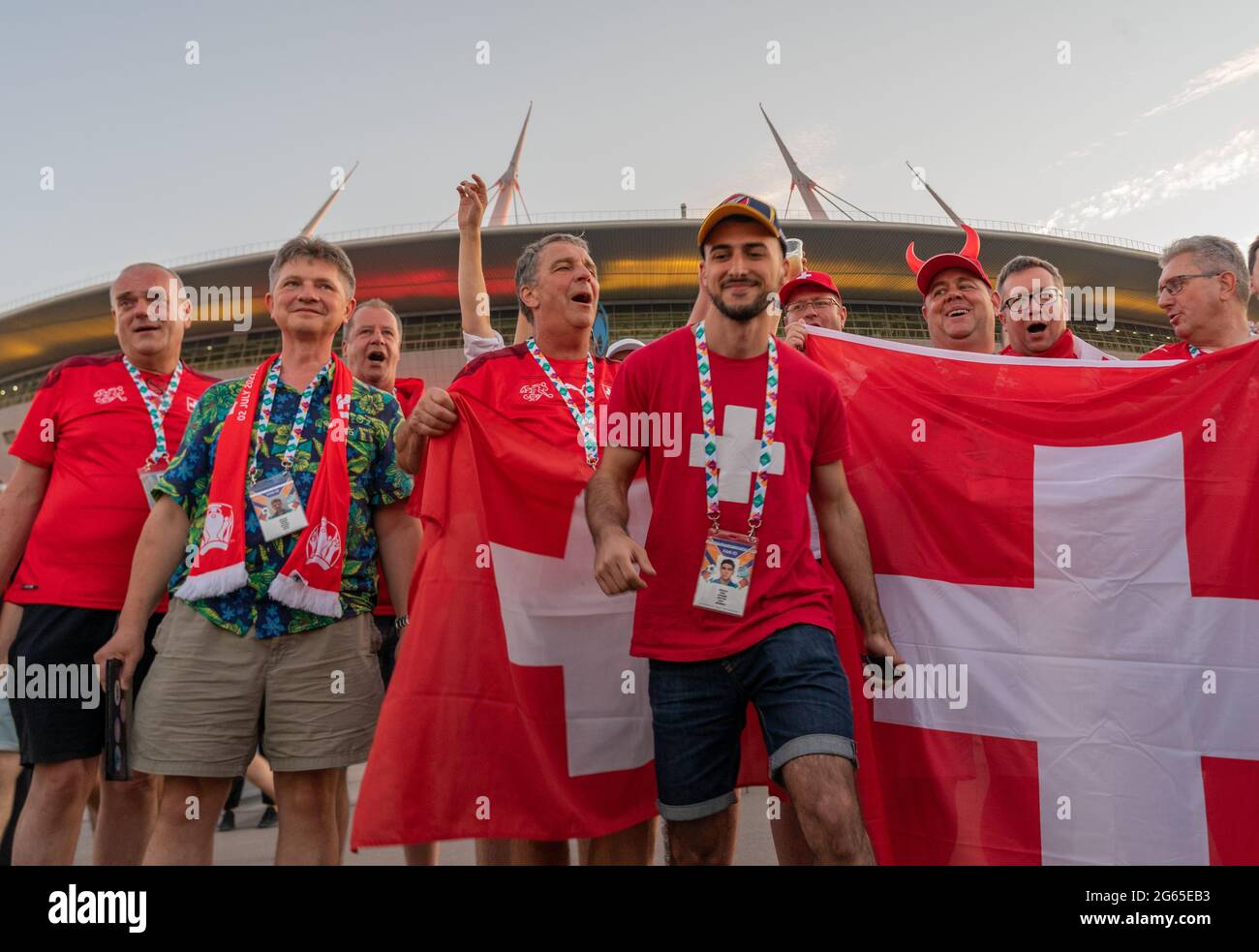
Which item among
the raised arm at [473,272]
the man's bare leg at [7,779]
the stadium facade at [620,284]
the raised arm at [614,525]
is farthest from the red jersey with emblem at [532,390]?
the stadium facade at [620,284]

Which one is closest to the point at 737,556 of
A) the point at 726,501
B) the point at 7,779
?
the point at 726,501

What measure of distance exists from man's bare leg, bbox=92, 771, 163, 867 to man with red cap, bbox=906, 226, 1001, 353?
10.8 ft

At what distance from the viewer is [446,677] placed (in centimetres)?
272

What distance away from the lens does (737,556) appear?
2.39 meters

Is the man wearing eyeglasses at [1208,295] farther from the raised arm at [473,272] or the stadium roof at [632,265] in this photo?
the stadium roof at [632,265]

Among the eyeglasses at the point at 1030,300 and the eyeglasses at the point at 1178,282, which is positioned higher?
the eyeglasses at the point at 1178,282

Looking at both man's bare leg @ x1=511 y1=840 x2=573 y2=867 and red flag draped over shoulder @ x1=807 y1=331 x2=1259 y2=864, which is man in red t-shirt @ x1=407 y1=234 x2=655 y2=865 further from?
red flag draped over shoulder @ x1=807 y1=331 x2=1259 y2=864

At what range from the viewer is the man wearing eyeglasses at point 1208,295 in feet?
12.5

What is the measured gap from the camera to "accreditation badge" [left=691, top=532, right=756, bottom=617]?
236 centimetres

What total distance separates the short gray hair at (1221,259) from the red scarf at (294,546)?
351 centimetres

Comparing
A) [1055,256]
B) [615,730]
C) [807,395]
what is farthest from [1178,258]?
[1055,256]

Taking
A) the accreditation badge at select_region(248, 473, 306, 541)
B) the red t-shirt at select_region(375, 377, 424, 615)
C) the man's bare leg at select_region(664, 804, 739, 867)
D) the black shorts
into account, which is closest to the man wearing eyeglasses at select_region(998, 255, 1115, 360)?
the man's bare leg at select_region(664, 804, 739, 867)

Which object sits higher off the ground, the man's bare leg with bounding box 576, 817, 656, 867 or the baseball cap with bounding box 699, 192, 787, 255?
the baseball cap with bounding box 699, 192, 787, 255
